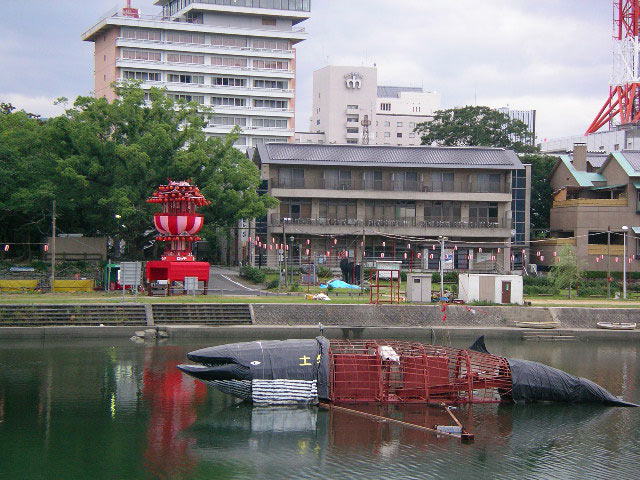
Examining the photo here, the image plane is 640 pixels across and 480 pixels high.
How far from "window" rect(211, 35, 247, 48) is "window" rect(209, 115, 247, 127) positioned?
32.9 feet

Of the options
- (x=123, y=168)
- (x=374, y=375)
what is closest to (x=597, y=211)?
(x=123, y=168)

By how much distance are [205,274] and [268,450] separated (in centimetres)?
3303

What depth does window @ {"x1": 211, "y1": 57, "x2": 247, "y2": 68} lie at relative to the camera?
115000 millimetres

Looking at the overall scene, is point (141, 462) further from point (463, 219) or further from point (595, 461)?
point (463, 219)

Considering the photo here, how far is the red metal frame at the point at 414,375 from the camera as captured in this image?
34062mm

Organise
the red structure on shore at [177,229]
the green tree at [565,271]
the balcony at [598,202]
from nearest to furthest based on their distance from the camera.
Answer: the red structure on shore at [177,229]
the green tree at [565,271]
the balcony at [598,202]

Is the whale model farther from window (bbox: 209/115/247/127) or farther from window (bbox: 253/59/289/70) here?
window (bbox: 253/59/289/70)

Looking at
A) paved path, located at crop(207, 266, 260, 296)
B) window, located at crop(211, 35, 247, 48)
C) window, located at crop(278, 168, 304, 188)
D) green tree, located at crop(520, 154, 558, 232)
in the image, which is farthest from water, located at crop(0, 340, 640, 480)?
window, located at crop(211, 35, 247, 48)

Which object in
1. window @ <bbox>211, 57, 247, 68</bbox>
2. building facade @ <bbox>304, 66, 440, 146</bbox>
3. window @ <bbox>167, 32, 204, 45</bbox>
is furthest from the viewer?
building facade @ <bbox>304, 66, 440, 146</bbox>

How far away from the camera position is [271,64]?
117875 millimetres

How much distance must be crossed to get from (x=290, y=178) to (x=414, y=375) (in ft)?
165

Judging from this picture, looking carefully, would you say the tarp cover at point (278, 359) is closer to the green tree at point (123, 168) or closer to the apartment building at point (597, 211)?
the green tree at point (123, 168)

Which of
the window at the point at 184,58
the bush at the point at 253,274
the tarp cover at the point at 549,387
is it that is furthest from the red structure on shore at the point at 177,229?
the window at the point at 184,58

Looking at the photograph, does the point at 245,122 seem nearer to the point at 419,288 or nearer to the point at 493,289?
the point at 419,288
